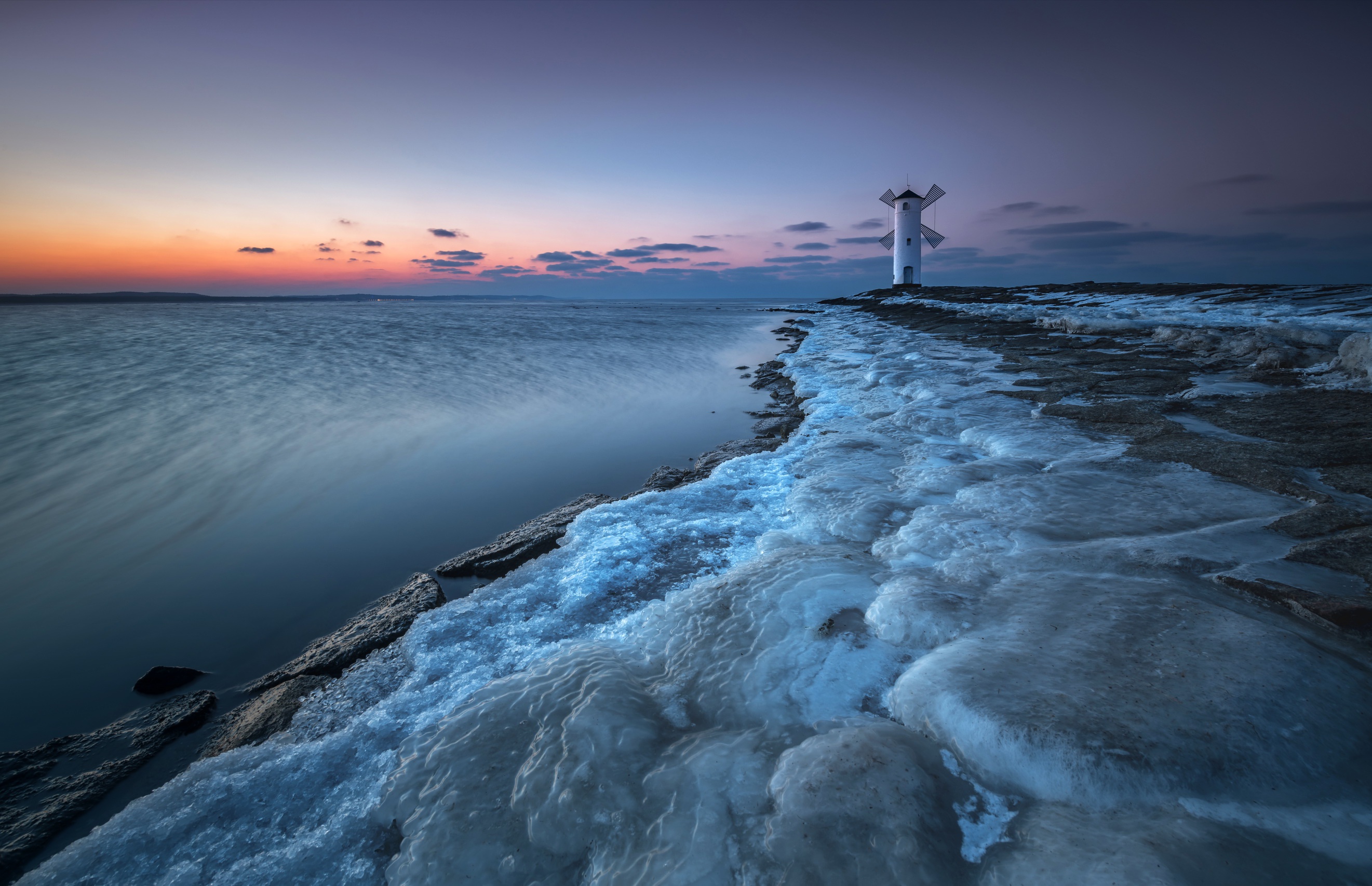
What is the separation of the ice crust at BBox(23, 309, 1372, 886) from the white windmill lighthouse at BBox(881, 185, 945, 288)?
47.5 metres

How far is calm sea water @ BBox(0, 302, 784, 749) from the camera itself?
3.39 metres

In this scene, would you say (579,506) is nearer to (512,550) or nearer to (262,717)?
(512,550)

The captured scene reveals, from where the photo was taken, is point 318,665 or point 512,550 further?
point 512,550

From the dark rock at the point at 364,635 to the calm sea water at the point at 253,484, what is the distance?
0.74 feet

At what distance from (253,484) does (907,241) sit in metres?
49.4

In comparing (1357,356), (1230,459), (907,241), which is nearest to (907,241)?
(907,241)

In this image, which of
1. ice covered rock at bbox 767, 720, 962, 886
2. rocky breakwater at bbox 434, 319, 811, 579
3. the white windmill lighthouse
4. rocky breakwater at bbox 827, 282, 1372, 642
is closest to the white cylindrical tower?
the white windmill lighthouse

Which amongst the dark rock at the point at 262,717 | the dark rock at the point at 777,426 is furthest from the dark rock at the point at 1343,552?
the dark rock at the point at 262,717

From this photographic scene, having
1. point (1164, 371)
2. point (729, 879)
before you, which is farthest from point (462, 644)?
point (1164, 371)

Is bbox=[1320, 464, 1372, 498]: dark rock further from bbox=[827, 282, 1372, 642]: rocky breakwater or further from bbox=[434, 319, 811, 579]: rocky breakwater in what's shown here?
bbox=[434, 319, 811, 579]: rocky breakwater

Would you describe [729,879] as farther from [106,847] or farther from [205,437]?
[205,437]

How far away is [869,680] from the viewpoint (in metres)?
2.39

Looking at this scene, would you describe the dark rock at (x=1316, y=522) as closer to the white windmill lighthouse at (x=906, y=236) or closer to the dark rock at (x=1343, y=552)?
the dark rock at (x=1343, y=552)

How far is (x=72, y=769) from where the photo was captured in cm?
243
